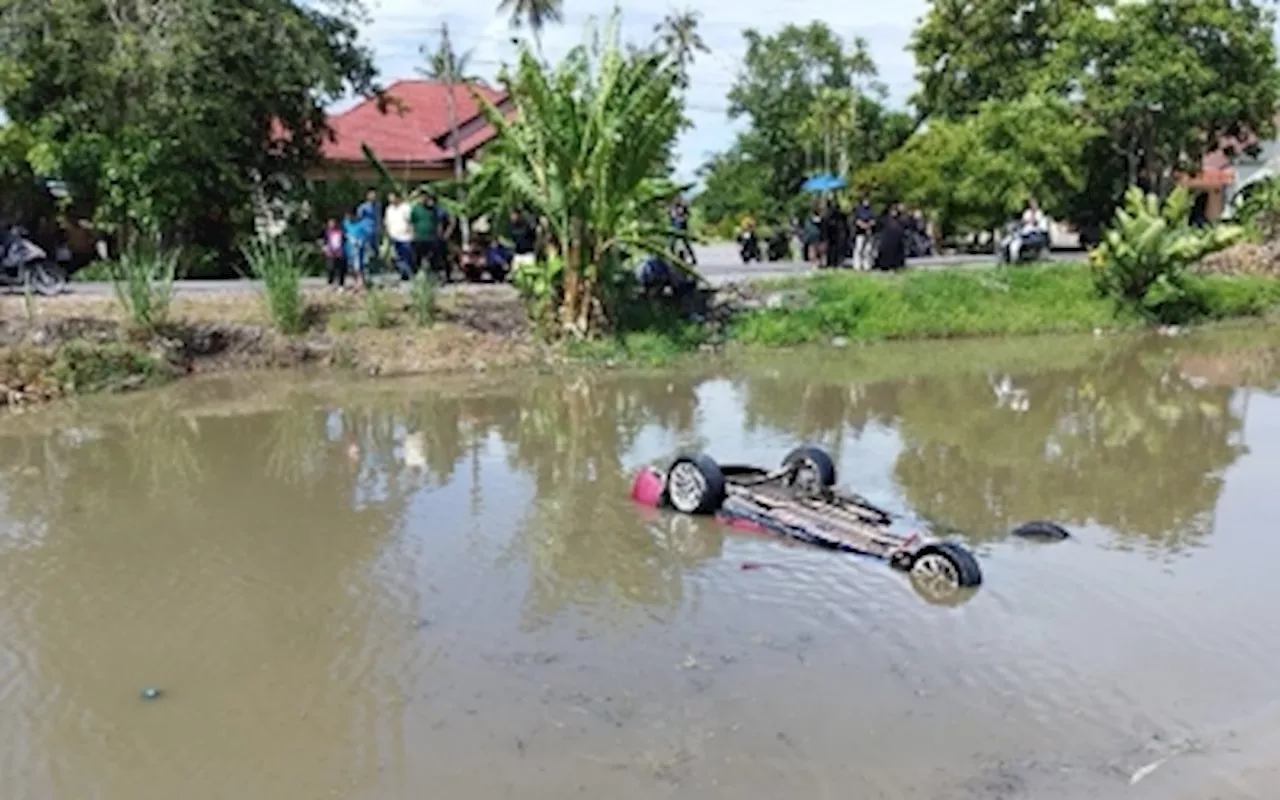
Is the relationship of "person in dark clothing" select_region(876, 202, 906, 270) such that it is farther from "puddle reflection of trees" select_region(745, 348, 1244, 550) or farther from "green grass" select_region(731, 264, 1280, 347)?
"puddle reflection of trees" select_region(745, 348, 1244, 550)

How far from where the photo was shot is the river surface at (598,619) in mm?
5820

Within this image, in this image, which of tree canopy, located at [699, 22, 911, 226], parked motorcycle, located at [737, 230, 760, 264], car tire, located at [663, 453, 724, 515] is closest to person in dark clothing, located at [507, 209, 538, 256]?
parked motorcycle, located at [737, 230, 760, 264]

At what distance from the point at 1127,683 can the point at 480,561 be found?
13.9 ft

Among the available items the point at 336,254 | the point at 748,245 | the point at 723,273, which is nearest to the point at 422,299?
the point at 336,254

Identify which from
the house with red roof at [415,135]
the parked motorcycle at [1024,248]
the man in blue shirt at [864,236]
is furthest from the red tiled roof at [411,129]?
the parked motorcycle at [1024,248]

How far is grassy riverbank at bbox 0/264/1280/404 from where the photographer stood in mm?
16109

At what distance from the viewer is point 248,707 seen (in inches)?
253

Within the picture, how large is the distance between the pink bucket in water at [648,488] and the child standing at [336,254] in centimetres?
1053

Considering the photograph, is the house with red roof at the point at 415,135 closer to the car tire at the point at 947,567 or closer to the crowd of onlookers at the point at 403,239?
the crowd of onlookers at the point at 403,239

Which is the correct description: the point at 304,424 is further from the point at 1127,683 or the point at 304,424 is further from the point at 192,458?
the point at 1127,683

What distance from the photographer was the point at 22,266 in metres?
19.0

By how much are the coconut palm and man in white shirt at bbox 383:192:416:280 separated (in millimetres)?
1787

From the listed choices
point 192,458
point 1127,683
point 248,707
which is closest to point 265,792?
point 248,707

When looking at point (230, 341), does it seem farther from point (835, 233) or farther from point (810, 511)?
point (835, 233)
